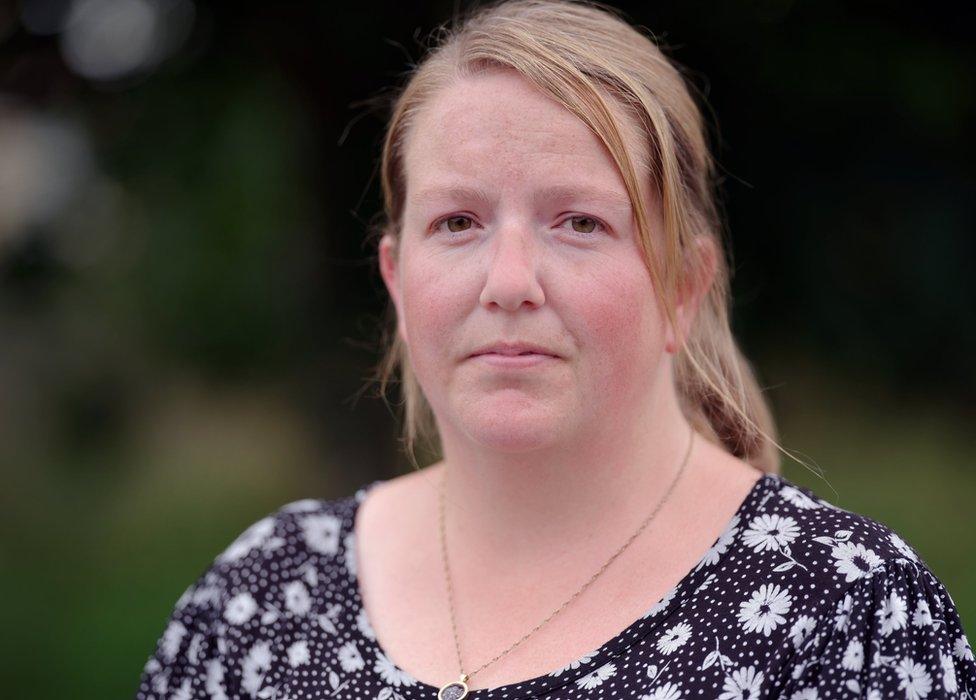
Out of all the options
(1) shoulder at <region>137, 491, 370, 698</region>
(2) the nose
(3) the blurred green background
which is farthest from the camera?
(3) the blurred green background

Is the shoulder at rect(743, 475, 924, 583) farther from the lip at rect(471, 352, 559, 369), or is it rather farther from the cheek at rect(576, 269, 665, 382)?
the lip at rect(471, 352, 559, 369)

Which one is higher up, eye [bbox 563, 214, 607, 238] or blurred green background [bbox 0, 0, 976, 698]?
blurred green background [bbox 0, 0, 976, 698]

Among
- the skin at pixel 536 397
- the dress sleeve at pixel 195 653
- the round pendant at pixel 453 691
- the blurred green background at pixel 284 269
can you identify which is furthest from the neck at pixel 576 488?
the blurred green background at pixel 284 269

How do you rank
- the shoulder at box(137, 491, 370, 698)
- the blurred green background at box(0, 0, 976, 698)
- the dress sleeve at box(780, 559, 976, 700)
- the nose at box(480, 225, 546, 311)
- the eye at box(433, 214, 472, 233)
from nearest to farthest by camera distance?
the dress sleeve at box(780, 559, 976, 700) → the nose at box(480, 225, 546, 311) → the eye at box(433, 214, 472, 233) → the shoulder at box(137, 491, 370, 698) → the blurred green background at box(0, 0, 976, 698)

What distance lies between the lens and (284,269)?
3766 mm

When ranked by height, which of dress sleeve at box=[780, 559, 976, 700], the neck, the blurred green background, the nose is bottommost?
dress sleeve at box=[780, 559, 976, 700]

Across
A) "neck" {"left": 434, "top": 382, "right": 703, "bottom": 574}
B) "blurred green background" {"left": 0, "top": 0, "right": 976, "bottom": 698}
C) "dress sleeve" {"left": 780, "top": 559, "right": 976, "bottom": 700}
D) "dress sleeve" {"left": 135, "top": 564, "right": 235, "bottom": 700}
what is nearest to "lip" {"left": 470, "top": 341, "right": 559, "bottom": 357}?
"neck" {"left": 434, "top": 382, "right": 703, "bottom": 574}

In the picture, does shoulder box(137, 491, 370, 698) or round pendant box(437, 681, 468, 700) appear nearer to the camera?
round pendant box(437, 681, 468, 700)

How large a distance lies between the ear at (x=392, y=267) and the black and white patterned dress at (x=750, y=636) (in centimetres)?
48

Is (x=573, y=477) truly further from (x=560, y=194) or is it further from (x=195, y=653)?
(x=195, y=653)

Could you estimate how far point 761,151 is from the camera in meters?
3.57

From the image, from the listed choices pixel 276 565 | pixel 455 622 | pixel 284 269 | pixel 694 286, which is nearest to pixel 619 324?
pixel 694 286

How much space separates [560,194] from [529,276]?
13 centimetres

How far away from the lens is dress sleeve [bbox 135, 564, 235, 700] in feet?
6.37
